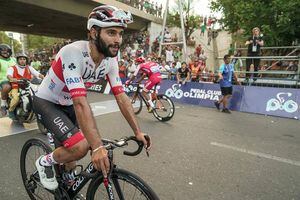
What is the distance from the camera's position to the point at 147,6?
29.8 m

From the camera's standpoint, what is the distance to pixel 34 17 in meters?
27.2

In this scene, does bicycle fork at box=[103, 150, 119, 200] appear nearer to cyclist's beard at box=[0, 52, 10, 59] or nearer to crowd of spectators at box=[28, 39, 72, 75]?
cyclist's beard at box=[0, 52, 10, 59]

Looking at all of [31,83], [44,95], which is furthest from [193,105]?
[44,95]

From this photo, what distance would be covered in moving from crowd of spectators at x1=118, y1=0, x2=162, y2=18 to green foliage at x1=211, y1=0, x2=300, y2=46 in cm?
1370

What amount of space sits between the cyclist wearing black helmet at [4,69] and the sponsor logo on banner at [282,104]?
838 centimetres

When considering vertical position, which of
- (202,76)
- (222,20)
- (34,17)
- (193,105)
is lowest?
(193,105)

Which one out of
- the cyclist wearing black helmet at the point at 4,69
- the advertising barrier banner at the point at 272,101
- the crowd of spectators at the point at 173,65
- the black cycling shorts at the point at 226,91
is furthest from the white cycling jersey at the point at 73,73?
the advertising barrier banner at the point at 272,101

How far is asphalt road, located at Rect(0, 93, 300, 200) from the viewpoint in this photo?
12.7 feet

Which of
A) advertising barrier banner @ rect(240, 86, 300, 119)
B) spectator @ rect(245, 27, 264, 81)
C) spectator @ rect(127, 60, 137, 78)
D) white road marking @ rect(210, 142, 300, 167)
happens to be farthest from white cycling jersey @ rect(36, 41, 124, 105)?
spectator @ rect(127, 60, 137, 78)

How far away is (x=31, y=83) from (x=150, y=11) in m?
25.6

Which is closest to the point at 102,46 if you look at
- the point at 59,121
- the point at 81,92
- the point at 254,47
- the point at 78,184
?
the point at 81,92

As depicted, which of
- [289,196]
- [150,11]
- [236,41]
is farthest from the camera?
[150,11]

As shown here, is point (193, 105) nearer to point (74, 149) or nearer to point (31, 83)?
point (31, 83)

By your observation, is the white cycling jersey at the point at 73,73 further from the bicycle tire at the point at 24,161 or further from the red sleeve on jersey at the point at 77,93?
the bicycle tire at the point at 24,161
